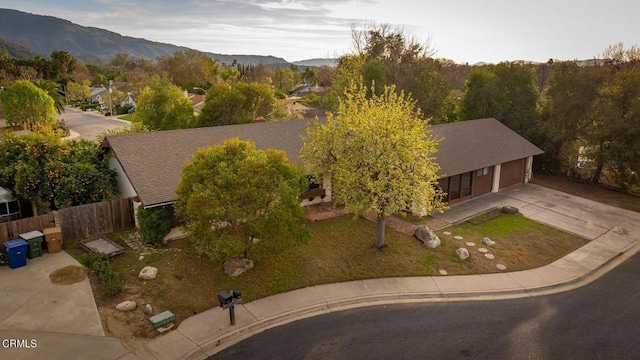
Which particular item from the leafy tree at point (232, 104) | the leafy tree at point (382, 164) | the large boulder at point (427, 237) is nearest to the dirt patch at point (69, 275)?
the leafy tree at point (382, 164)

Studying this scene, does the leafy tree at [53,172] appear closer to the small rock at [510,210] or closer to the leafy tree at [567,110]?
the small rock at [510,210]

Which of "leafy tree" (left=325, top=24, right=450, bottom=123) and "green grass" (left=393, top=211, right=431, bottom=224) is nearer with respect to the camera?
"green grass" (left=393, top=211, right=431, bottom=224)

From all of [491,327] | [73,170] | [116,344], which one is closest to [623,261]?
[491,327]

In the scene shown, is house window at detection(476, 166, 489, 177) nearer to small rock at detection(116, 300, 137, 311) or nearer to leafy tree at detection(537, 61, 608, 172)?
leafy tree at detection(537, 61, 608, 172)

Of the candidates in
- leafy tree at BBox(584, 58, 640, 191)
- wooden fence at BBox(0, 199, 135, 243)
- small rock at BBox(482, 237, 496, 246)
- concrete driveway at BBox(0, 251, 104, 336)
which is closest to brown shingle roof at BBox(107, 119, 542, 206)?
wooden fence at BBox(0, 199, 135, 243)

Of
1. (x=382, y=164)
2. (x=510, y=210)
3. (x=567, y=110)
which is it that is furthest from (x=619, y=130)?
(x=382, y=164)

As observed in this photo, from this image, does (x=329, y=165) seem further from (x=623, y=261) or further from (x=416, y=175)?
(x=623, y=261)
